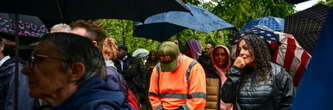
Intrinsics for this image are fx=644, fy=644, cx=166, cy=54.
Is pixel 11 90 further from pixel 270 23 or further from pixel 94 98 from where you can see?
pixel 270 23

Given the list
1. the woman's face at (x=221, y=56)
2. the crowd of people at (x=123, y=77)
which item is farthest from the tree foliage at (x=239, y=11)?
the woman's face at (x=221, y=56)

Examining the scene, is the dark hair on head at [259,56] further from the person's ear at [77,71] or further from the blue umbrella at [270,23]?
the blue umbrella at [270,23]

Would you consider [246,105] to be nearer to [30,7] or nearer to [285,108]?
[285,108]

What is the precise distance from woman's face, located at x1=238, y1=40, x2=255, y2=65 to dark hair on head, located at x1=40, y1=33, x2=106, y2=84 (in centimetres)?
289

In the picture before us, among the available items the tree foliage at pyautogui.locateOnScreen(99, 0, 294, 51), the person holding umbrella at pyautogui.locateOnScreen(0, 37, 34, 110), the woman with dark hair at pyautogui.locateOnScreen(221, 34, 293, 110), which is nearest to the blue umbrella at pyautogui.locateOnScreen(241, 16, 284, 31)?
the tree foliage at pyautogui.locateOnScreen(99, 0, 294, 51)

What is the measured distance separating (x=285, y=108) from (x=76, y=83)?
298 cm

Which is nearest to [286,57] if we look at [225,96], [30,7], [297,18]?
[225,96]

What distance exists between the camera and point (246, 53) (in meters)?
5.57

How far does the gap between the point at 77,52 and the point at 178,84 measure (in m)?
5.15

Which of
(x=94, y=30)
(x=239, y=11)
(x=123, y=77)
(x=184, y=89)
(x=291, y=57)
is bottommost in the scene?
(x=184, y=89)

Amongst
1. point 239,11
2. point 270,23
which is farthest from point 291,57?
point 239,11

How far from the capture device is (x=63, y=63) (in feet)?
8.97

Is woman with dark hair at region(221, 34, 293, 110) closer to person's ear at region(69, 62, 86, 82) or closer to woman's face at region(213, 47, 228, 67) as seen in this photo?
person's ear at region(69, 62, 86, 82)

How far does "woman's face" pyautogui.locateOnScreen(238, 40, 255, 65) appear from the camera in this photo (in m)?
5.56
